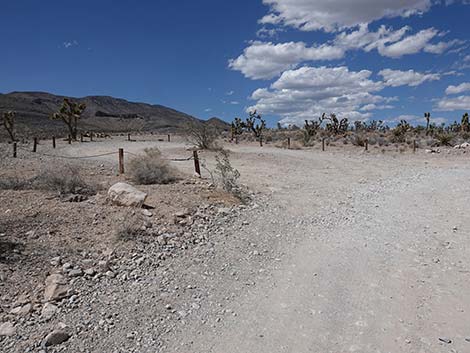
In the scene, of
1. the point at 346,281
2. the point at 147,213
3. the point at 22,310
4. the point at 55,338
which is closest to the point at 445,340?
the point at 346,281

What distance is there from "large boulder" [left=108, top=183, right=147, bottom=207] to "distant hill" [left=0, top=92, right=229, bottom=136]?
2563 inches

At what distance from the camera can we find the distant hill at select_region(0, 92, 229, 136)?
88562 mm

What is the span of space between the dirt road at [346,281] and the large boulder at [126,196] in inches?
80.8

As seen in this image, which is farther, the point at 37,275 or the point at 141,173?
the point at 141,173

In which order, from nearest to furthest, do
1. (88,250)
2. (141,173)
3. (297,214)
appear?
(88,250) → (297,214) → (141,173)

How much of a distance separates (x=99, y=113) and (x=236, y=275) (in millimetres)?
138510

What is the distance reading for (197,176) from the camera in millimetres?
11727

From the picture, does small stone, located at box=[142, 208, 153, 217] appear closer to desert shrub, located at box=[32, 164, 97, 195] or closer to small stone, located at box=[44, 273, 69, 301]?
desert shrub, located at box=[32, 164, 97, 195]

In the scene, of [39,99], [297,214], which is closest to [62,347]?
[297,214]

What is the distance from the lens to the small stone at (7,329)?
3859mm

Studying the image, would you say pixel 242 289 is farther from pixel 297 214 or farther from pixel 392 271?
pixel 297 214

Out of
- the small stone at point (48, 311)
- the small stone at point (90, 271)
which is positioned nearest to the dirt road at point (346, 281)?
the small stone at point (48, 311)

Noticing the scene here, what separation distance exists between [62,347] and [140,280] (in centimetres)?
145

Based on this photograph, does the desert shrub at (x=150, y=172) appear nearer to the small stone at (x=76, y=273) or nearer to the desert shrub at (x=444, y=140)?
the small stone at (x=76, y=273)
